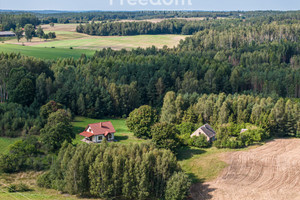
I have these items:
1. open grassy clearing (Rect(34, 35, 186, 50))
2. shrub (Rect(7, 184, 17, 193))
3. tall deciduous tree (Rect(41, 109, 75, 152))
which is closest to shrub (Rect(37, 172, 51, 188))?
shrub (Rect(7, 184, 17, 193))

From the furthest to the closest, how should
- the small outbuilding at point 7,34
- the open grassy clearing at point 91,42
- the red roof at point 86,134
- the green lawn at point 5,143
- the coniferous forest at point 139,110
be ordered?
the small outbuilding at point 7,34, the open grassy clearing at point 91,42, the red roof at point 86,134, the green lawn at point 5,143, the coniferous forest at point 139,110

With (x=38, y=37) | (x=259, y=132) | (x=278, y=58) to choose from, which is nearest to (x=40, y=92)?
(x=259, y=132)

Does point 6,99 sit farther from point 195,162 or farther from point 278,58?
point 278,58

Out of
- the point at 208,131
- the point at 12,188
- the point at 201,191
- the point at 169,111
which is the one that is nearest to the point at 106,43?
the point at 169,111

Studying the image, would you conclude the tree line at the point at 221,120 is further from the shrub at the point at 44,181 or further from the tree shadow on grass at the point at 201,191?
the shrub at the point at 44,181

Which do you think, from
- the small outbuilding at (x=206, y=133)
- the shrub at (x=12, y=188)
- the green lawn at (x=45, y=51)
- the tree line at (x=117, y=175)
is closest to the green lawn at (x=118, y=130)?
the small outbuilding at (x=206, y=133)

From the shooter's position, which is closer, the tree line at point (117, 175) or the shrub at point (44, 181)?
the tree line at point (117, 175)

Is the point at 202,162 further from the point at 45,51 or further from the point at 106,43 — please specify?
the point at 106,43

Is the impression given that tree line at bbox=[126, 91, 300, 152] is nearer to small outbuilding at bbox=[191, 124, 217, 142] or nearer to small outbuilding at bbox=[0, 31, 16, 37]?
small outbuilding at bbox=[191, 124, 217, 142]
